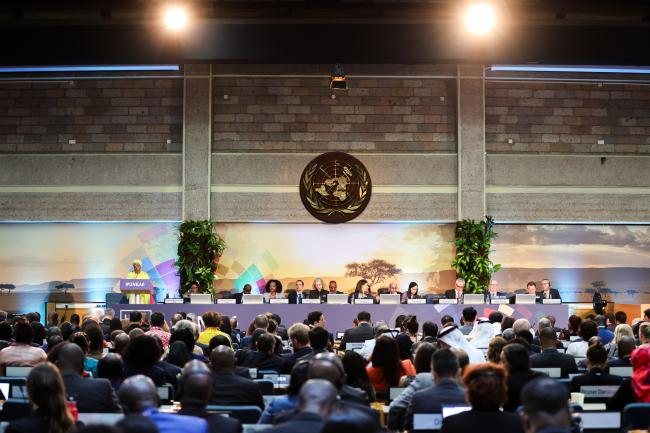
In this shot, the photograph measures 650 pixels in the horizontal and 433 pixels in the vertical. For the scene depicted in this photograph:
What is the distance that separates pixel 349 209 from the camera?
2003 centimetres

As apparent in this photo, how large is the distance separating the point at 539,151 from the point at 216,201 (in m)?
7.36

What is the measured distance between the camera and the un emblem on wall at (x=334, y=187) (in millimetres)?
20000

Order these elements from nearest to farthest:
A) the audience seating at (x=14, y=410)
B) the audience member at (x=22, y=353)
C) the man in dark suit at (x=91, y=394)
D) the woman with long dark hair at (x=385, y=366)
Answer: the audience seating at (x=14, y=410) → the man in dark suit at (x=91, y=394) → the woman with long dark hair at (x=385, y=366) → the audience member at (x=22, y=353)

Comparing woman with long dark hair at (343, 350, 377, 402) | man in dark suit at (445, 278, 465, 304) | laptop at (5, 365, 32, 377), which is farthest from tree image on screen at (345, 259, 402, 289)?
woman with long dark hair at (343, 350, 377, 402)

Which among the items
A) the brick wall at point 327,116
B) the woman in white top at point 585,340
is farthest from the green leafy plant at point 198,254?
the woman in white top at point 585,340

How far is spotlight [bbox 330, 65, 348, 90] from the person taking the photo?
18562 mm

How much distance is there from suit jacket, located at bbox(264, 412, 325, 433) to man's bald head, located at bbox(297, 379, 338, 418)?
1.2 inches

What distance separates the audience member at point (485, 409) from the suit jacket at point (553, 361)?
351 centimetres

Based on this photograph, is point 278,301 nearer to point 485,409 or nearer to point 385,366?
point 385,366

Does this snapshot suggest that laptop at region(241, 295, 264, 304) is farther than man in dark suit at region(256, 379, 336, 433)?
Yes

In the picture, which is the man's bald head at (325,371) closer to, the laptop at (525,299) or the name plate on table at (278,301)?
the name plate on table at (278,301)

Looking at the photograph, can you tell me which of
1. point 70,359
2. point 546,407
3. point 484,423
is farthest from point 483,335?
point 546,407

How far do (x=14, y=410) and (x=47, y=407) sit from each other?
141cm

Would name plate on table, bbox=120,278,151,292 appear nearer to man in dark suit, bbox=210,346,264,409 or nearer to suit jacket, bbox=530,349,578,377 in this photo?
suit jacket, bbox=530,349,578,377
